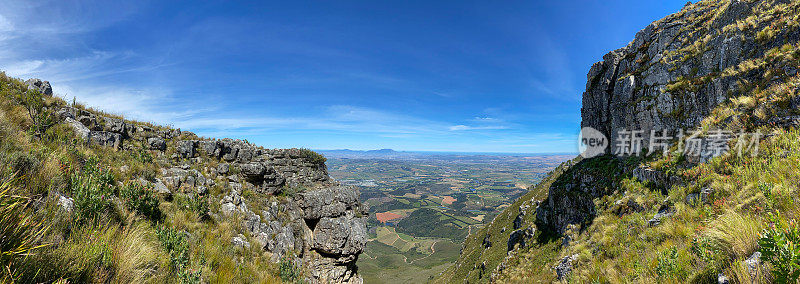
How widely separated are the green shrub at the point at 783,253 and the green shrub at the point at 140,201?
1225 centimetres

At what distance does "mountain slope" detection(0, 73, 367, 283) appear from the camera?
3314 millimetres

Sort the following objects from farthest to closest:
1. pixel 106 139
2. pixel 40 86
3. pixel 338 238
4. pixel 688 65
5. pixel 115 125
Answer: pixel 688 65
pixel 338 238
pixel 115 125
pixel 106 139
pixel 40 86

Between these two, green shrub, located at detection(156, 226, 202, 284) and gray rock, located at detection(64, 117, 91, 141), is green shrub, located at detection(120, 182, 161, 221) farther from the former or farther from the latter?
gray rock, located at detection(64, 117, 91, 141)

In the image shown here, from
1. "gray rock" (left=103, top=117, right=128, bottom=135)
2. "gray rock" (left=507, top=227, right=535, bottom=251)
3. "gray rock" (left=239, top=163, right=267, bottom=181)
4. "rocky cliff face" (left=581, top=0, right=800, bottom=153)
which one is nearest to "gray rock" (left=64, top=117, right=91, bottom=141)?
"gray rock" (left=103, top=117, right=128, bottom=135)

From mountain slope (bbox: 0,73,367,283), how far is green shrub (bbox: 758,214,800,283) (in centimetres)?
836

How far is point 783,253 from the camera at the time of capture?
2.75 m

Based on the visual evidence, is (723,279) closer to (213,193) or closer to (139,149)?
(213,193)

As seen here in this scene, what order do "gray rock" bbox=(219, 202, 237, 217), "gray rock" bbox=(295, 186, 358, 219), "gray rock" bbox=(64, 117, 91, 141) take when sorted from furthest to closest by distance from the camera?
1. "gray rock" bbox=(295, 186, 358, 219)
2. "gray rock" bbox=(219, 202, 237, 217)
3. "gray rock" bbox=(64, 117, 91, 141)

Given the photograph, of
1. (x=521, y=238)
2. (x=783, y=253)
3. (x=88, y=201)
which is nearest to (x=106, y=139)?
(x=88, y=201)

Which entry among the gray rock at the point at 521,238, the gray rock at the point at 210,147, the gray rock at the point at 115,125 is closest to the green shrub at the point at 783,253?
the gray rock at the point at 115,125

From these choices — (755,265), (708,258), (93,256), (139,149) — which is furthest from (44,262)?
(139,149)

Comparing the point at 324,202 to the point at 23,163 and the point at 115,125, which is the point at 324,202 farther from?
the point at 23,163

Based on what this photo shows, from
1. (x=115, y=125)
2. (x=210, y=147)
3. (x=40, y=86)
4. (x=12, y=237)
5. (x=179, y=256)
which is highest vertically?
(x=40, y=86)

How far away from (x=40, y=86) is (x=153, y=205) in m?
8.93
